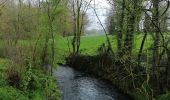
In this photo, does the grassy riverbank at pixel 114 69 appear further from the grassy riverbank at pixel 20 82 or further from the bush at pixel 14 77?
the bush at pixel 14 77

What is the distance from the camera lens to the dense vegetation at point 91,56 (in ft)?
63.0

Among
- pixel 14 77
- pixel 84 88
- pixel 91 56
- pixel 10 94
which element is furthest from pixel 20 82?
pixel 91 56

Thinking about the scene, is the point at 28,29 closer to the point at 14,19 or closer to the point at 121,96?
the point at 14,19

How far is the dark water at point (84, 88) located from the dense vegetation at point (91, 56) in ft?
3.96

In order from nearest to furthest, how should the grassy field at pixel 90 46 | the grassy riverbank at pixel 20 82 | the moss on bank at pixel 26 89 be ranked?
the moss on bank at pixel 26 89 → the grassy riverbank at pixel 20 82 → the grassy field at pixel 90 46

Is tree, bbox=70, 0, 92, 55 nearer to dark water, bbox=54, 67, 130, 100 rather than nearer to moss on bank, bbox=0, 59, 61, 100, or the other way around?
dark water, bbox=54, 67, 130, 100

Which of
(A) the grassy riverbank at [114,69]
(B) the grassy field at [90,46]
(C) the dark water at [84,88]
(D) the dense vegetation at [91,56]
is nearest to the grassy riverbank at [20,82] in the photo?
(D) the dense vegetation at [91,56]

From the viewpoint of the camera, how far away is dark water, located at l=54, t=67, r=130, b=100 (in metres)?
27.2

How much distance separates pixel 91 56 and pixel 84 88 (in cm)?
1105

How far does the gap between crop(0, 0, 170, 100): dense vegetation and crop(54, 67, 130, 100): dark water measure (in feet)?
3.96

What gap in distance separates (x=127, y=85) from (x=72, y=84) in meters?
6.50

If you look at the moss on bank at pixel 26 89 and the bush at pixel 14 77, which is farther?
the bush at pixel 14 77

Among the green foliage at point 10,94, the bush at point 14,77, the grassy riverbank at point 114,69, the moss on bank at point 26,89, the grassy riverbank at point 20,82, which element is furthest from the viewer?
the grassy riverbank at point 114,69

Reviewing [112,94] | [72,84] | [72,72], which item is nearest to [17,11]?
[72,72]
